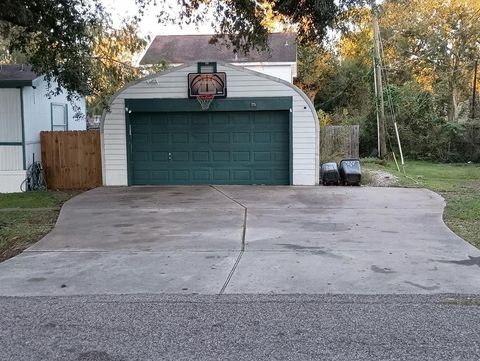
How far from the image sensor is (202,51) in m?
29.4

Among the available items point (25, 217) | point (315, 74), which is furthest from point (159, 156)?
point (315, 74)

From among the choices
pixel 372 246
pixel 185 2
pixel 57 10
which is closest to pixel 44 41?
pixel 57 10

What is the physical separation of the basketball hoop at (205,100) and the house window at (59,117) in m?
5.53

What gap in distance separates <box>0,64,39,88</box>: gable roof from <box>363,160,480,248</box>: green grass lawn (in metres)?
11.2

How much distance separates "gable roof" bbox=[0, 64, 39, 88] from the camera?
1614 cm

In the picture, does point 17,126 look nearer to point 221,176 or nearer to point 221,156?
point 221,156

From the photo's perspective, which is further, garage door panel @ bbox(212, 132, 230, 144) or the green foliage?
garage door panel @ bbox(212, 132, 230, 144)

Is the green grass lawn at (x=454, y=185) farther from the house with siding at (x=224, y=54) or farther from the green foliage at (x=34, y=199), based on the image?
the green foliage at (x=34, y=199)

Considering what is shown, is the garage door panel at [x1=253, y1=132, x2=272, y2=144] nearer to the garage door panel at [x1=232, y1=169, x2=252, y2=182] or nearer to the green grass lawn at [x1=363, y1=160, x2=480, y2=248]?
the garage door panel at [x1=232, y1=169, x2=252, y2=182]

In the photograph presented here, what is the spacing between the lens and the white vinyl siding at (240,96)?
671 inches

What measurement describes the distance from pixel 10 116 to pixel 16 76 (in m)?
1.22

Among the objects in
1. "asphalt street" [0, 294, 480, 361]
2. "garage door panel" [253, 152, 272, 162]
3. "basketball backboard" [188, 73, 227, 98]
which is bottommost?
"asphalt street" [0, 294, 480, 361]

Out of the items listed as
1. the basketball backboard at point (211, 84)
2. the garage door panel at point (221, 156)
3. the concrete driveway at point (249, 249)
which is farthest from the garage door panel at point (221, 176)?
the concrete driveway at point (249, 249)

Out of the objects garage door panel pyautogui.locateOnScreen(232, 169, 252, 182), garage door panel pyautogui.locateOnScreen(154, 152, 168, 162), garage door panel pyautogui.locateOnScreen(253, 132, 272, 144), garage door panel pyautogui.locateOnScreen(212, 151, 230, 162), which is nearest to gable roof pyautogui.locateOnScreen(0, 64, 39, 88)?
garage door panel pyautogui.locateOnScreen(154, 152, 168, 162)
